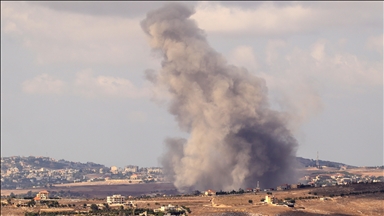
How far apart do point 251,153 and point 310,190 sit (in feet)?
41.2

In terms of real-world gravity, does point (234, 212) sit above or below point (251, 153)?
below

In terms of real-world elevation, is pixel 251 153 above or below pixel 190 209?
above

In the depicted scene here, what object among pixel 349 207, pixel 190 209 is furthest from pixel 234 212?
pixel 349 207

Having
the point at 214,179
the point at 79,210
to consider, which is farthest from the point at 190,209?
the point at 214,179

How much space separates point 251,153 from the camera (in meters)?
154

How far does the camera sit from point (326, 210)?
421 feet

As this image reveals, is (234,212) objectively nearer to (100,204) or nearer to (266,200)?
(266,200)

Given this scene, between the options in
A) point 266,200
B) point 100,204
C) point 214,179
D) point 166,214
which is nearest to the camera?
point 166,214

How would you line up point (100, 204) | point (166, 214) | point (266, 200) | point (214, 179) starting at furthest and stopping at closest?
point (214, 179)
point (100, 204)
point (266, 200)
point (166, 214)

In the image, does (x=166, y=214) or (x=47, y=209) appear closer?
(x=166, y=214)

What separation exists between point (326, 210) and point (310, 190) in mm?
19034

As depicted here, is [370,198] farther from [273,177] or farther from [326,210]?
[273,177]

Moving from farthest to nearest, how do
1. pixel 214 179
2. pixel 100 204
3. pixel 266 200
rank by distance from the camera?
pixel 214 179 → pixel 100 204 → pixel 266 200

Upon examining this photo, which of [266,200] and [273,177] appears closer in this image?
[266,200]
